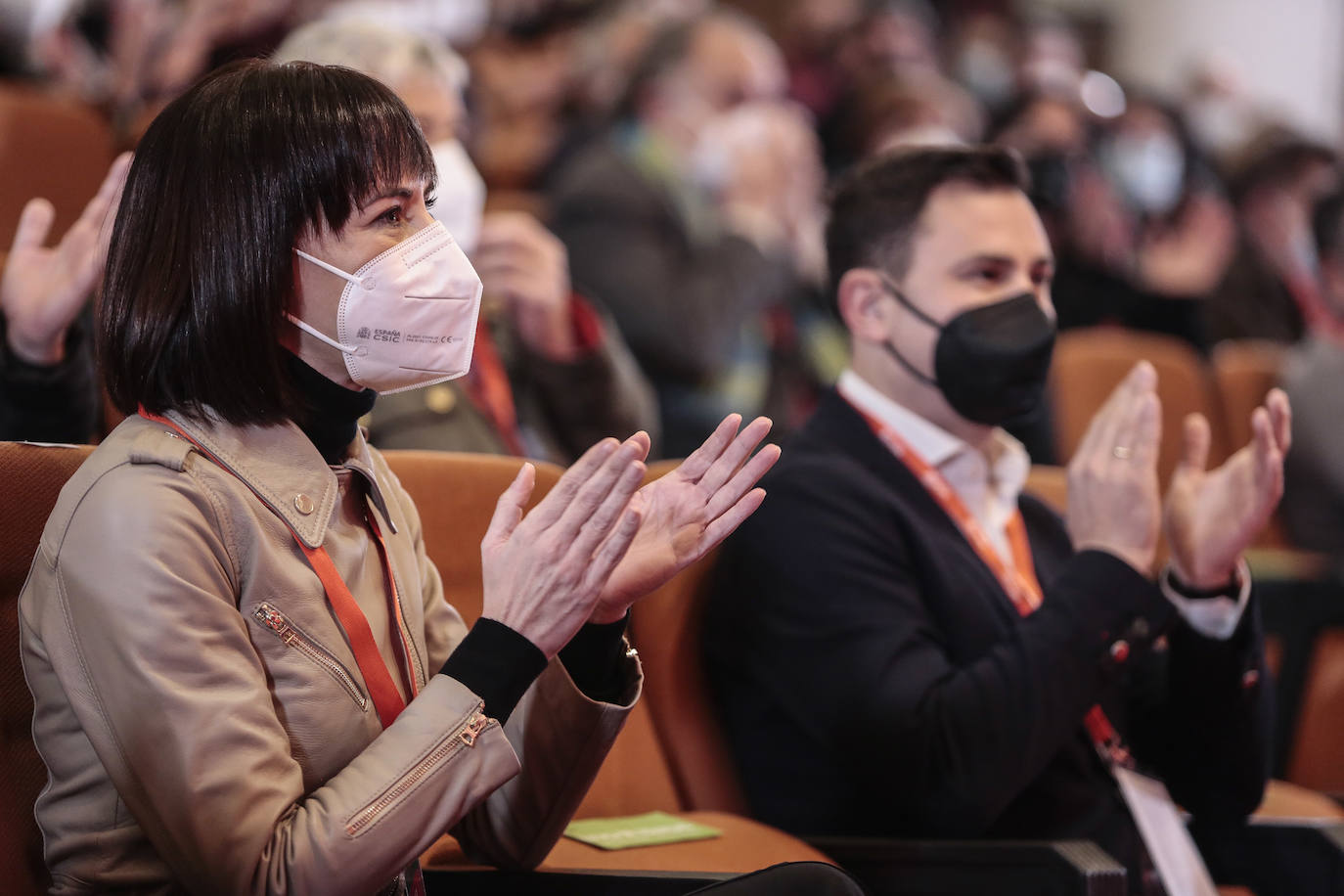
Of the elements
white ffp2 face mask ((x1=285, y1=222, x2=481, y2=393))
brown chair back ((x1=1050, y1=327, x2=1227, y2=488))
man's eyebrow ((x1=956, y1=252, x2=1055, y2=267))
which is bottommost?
brown chair back ((x1=1050, y1=327, x2=1227, y2=488))

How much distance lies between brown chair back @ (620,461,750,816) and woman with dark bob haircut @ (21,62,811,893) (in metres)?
0.64

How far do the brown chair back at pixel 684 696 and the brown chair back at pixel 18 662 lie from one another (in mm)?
876

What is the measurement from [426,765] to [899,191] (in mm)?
1442

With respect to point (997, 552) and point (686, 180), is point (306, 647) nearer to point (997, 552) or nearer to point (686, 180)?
point (997, 552)

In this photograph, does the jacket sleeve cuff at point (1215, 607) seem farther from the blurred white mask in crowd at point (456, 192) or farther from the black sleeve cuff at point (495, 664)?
the blurred white mask in crowd at point (456, 192)

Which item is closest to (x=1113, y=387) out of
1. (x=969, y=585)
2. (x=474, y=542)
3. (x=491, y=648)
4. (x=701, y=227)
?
(x=701, y=227)

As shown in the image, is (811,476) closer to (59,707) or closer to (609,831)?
(609,831)

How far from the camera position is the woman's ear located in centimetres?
239

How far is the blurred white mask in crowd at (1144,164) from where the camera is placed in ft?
24.0

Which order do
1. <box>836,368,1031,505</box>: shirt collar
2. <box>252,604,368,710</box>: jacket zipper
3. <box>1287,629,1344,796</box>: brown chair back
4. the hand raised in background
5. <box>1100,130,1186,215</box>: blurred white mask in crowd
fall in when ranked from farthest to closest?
<box>1100,130,1186,215</box>: blurred white mask in crowd, <box>1287,629,1344,796</box>: brown chair back, <box>836,368,1031,505</box>: shirt collar, the hand raised in background, <box>252,604,368,710</box>: jacket zipper

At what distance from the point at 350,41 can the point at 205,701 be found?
6.01 ft

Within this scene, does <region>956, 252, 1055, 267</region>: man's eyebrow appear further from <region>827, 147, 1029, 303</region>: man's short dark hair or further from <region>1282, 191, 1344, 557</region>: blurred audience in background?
<region>1282, 191, 1344, 557</region>: blurred audience in background

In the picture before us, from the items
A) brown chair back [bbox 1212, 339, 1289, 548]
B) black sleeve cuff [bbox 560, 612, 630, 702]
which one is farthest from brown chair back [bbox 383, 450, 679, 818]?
brown chair back [bbox 1212, 339, 1289, 548]

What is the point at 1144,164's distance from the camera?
24.4 ft
